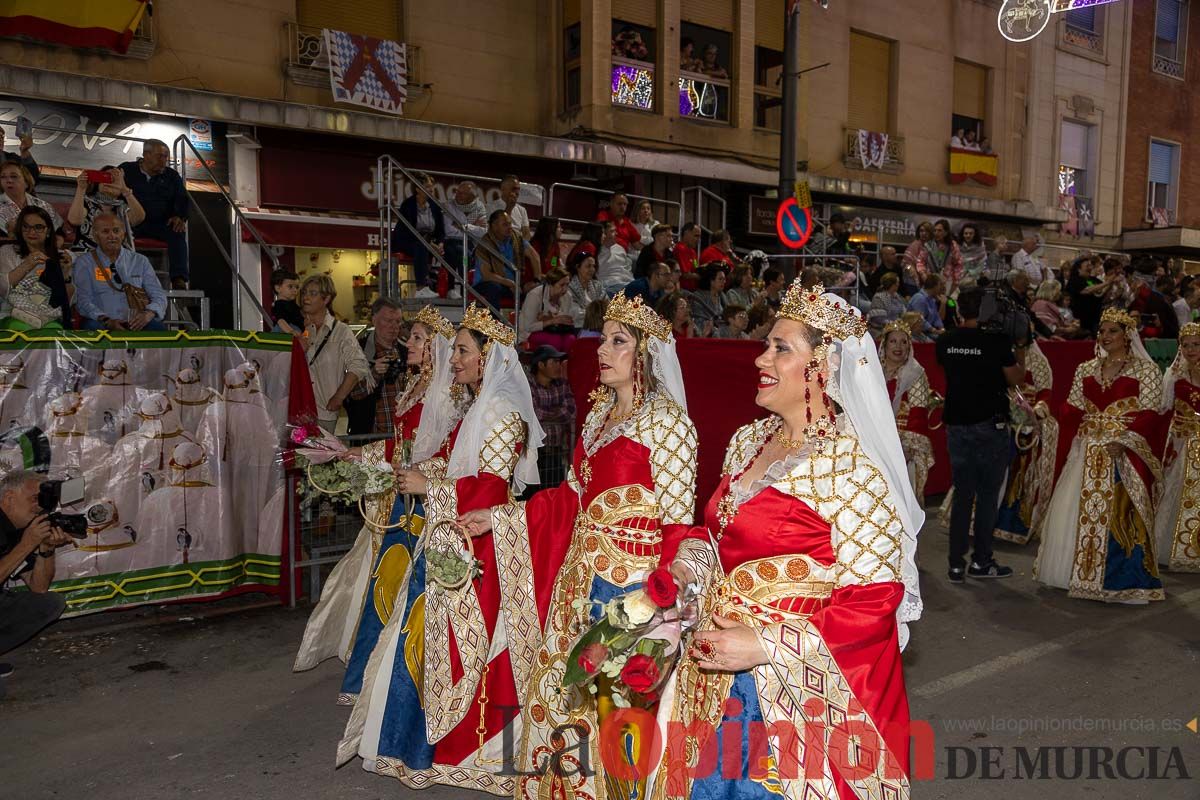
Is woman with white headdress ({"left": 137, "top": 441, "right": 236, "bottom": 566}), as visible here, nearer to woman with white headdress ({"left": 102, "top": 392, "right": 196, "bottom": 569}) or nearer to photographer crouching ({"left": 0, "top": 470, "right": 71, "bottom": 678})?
woman with white headdress ({"left": 102, "top": 392, "right": 196, "bottom": 569})

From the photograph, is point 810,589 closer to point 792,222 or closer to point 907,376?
point 907,376

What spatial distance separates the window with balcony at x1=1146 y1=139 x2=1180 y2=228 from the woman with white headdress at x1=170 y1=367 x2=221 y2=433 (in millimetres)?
24863

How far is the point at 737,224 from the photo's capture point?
17375mm

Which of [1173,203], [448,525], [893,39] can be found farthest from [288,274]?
[1173,203]

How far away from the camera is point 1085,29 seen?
2233 centimetres

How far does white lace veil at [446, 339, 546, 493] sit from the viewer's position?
425 cm

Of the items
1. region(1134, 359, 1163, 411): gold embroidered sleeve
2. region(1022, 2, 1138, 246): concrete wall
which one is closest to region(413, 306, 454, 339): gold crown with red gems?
region(1134, 359, 1163, 411): gold embroidered sleeve

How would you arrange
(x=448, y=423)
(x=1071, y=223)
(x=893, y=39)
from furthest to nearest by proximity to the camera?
(x=1071, y=223), (x=893, y=39), (x=448, y=423)

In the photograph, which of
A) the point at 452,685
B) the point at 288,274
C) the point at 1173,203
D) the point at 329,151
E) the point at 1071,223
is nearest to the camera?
the point at 452,685

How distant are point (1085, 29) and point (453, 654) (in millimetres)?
24093

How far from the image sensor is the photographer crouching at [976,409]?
22.5 ft

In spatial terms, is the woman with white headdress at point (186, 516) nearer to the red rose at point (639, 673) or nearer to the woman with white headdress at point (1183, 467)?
the red rose at point (639, 673)

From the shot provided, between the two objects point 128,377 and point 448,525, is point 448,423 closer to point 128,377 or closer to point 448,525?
point 448,525

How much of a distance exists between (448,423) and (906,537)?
2.51m
